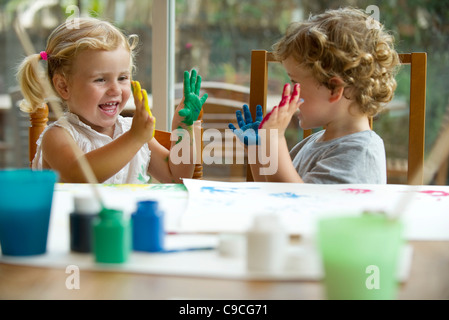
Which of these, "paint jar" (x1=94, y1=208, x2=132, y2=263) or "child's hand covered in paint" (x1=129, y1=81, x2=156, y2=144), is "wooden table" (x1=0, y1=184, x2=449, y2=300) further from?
"child's hand covered in paint" (x1=129, y1=81, x2=156, y2=144)

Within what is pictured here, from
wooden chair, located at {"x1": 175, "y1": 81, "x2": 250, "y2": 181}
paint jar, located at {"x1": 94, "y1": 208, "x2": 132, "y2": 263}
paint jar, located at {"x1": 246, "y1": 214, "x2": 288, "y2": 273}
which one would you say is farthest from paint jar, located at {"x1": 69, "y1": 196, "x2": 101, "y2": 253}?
wooden chair, located at {"x1": 175, "y1": 81, "x2": 250, "y2": 181}

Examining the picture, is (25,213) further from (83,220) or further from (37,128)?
(37,128)

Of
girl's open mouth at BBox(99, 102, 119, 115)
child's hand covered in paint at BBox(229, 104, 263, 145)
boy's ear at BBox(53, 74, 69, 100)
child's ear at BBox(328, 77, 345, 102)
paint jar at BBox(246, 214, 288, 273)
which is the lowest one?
paint jar at BBox(246, 214, 288, 273)

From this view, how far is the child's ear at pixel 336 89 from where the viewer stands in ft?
4.04

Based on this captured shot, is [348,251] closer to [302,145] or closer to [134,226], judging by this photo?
[134,226]

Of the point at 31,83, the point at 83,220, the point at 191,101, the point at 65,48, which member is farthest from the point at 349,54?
the point at 83,220

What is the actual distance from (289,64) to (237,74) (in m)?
1.75

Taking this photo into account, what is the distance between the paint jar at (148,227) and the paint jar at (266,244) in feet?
0.33

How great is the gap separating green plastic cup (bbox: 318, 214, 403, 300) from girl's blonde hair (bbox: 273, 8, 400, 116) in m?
0.89

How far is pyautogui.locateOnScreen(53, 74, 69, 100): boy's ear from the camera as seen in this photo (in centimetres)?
136

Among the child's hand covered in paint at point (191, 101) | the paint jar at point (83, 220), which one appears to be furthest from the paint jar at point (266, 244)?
the child's hand covered in paint at point (191, 101)

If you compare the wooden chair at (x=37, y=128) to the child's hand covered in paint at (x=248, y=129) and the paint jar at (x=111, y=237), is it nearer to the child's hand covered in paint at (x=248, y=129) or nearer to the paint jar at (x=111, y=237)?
the child's hand covered in paint at (x=248, y=129)

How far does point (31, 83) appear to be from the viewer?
4.41ft

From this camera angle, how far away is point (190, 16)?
3043 millimetres
